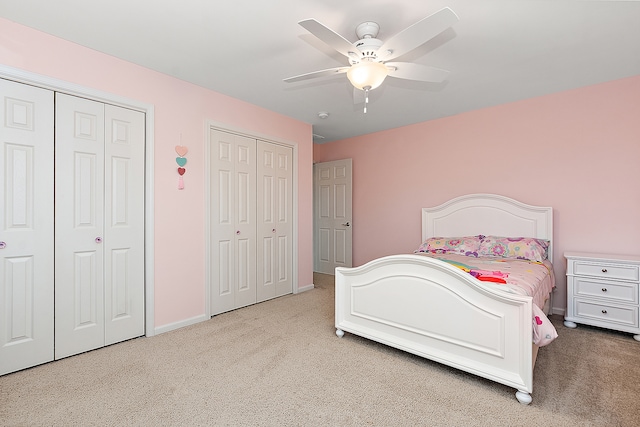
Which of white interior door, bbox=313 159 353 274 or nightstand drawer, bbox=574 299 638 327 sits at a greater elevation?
white interior door, bbox=313 159 353 274

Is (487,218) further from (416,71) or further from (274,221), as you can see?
(274,221)

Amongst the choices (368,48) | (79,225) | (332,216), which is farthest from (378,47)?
(332,216)

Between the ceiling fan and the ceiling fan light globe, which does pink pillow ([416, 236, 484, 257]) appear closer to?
the ceiling fan

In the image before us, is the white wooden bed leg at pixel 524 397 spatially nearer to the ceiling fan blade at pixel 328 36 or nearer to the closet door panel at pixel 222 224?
the ceiling fan blade at pixel 328 36

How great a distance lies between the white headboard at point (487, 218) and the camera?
10.7 feet

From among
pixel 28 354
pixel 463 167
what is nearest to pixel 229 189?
pixel 28 354

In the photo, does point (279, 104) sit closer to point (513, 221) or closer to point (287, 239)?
point (287, 239)

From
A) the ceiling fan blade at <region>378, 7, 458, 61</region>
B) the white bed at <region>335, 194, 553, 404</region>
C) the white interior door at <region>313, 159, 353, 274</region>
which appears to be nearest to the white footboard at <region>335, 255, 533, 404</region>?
the white bed at <region>335, 194, 553, 404</region>

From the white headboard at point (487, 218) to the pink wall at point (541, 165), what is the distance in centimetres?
14

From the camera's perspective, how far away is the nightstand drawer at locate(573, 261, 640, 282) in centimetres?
260

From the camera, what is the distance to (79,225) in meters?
2.37

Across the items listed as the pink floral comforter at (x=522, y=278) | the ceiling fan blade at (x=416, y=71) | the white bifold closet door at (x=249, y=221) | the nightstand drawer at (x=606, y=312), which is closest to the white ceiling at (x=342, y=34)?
the ceiling fan blade at (x=416, y=71)

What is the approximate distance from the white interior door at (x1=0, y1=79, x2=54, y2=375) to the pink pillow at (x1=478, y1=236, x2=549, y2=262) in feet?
12.6

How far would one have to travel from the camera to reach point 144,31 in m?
2.13
